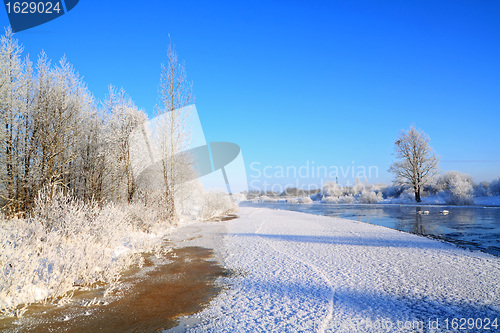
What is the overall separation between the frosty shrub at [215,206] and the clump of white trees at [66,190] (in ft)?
0.37

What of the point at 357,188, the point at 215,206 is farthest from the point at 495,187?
the point at 215,206

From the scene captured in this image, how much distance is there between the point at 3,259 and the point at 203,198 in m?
18.2

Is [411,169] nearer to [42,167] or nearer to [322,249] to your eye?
[322,249]

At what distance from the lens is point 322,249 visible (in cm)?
786

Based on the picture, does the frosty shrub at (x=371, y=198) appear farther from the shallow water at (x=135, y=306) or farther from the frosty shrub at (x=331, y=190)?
the shallow water at (x=135, y=306)

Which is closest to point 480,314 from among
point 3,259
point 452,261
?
point 452,261

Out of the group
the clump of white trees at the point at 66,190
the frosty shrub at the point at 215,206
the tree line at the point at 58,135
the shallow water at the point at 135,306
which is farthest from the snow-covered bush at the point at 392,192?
the shallow water at the point at 135,306

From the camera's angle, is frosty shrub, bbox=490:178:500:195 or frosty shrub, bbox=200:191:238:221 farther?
frosty shrub, bbox=490:178:500:195

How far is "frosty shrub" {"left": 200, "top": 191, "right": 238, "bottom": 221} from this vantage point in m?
18.9

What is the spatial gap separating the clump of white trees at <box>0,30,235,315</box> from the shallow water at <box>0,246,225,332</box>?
0.35 meters

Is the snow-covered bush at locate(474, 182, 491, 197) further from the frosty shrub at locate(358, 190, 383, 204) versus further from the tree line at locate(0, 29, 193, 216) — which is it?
the tree line at locate(0, 29, 193, 216)

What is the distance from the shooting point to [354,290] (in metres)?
4.57

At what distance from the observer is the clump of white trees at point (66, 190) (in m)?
4.61

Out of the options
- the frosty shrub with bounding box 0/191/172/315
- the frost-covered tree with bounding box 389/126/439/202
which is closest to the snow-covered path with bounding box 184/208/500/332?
the frosty shrub with bounding box 0/191/172/315
